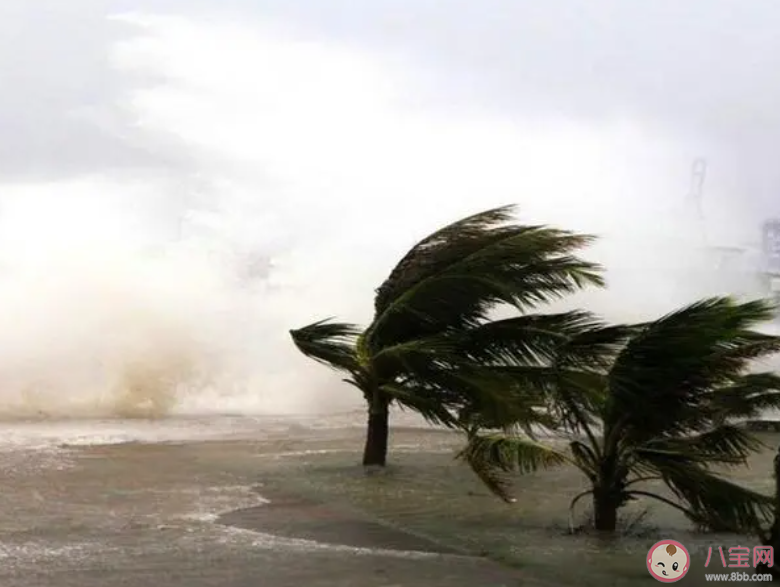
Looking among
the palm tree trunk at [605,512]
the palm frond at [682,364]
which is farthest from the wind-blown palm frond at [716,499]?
the palm tree trunk at [605,512]

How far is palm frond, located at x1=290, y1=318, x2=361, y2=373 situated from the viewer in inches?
481

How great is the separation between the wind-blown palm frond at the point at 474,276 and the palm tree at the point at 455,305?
0.04 feet

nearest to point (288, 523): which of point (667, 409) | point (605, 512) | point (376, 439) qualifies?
point (605, 512)

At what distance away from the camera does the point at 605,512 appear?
8.48 meters

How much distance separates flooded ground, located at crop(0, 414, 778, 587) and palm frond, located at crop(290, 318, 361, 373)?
4.50 feet

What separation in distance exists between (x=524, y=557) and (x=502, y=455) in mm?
1246

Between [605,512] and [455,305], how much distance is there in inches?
135

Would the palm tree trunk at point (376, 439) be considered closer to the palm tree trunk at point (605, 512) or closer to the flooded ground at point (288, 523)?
the flooded ground at point (288, 523)

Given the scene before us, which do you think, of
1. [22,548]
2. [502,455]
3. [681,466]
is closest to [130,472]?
[22,548]

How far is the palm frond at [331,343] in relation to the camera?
481 inches

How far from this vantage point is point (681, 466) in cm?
777

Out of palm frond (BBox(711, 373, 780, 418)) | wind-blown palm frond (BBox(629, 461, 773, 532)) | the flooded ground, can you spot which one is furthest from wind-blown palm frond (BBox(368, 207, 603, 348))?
wind-blown palm frond (BBox(629, 461, 773, 532))

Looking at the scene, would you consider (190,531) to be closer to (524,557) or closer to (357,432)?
(524,557)

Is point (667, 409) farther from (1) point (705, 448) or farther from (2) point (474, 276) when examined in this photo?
(2) point (474, 276)
